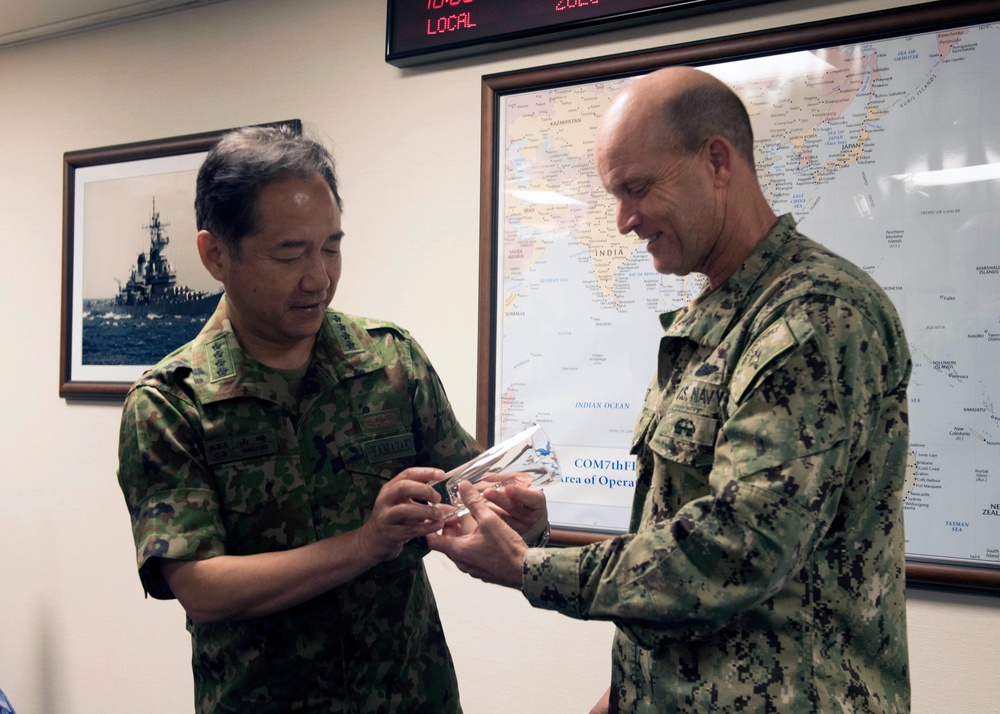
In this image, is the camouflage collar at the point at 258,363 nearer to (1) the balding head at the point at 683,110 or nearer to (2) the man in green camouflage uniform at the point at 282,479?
(2) the man in green camouflage uniform at the point at 282,479

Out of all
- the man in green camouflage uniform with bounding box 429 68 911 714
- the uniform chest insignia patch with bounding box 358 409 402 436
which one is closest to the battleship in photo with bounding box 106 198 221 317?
the uniform chest insignia patch with bounding box 358 409 402 436

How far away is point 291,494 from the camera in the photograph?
139cm

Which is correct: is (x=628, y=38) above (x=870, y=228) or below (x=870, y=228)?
above

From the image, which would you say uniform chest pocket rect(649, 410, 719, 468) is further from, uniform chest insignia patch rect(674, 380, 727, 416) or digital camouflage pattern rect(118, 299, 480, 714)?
digital camouflage pattern rect(118, 299, 480, 714)

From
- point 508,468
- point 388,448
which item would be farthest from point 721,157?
point 388,448

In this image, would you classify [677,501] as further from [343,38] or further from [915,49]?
[343,38]

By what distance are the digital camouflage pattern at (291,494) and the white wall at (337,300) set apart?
1.01 meters

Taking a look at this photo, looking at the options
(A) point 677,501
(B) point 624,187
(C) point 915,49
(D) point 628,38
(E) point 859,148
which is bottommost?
(A) point 677,501

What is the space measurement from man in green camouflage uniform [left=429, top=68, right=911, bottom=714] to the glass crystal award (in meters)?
0.07

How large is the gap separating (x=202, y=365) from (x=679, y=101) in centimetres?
85

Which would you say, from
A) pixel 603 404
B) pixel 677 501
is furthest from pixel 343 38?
pixel 677 501

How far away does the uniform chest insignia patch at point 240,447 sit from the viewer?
4.44ft

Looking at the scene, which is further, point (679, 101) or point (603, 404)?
point (603, 404)

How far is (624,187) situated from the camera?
1263 mm
